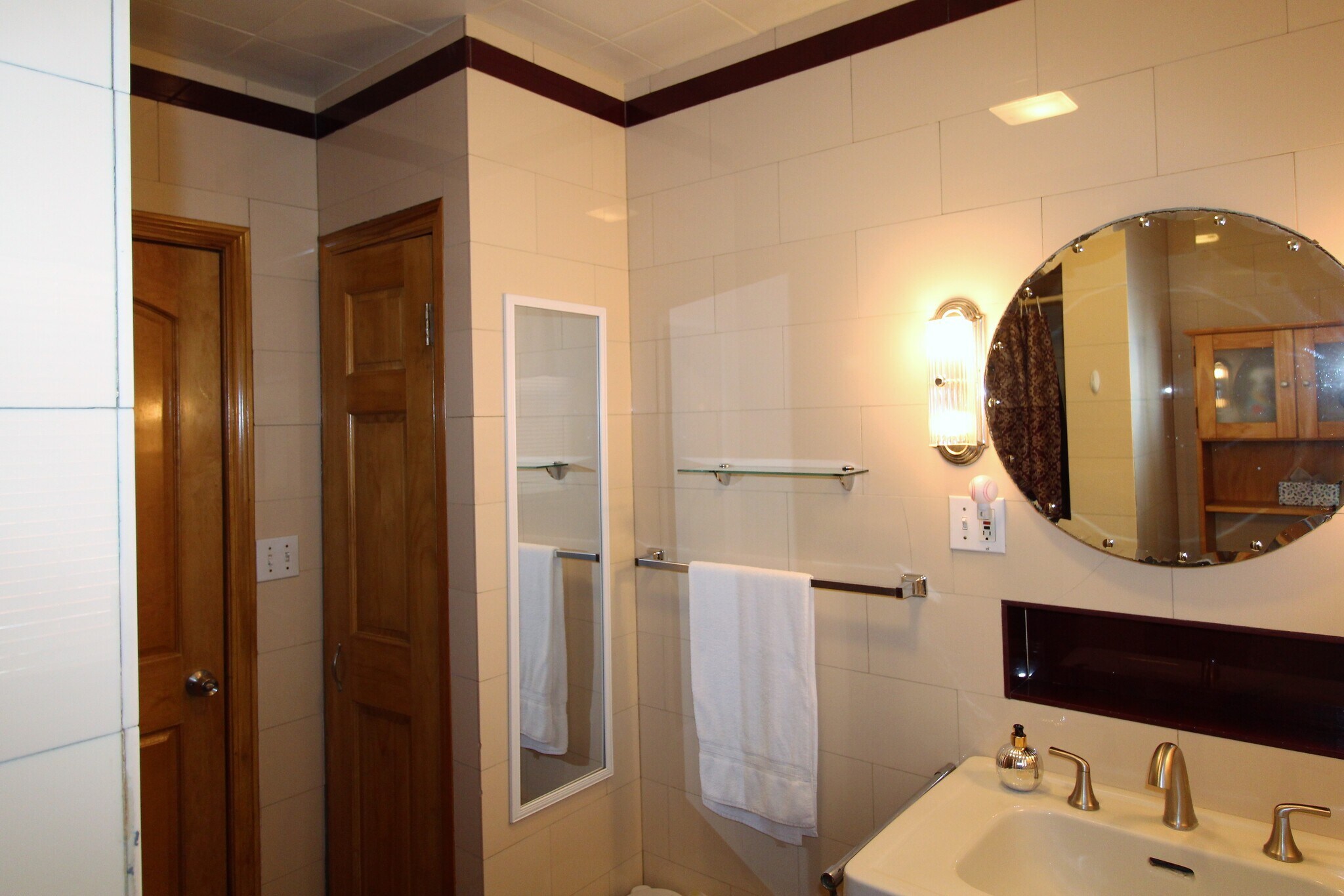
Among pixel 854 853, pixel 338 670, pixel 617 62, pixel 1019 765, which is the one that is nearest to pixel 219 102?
pixel 617 62

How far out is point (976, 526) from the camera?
65.2 inches

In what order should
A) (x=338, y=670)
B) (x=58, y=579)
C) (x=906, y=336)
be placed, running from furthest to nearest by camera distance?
1. (x=338, y=670)
2. (x=906, y=336)
3. (x=58, y=579)

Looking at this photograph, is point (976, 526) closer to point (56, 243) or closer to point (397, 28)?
point (56, 243)

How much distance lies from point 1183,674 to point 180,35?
2457mm

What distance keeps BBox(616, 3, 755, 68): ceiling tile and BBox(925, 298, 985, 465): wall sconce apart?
0.85 m

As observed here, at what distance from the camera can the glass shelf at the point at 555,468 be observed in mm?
1983

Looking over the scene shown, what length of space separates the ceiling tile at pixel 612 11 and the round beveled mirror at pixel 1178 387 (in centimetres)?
98

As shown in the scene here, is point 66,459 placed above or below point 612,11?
below

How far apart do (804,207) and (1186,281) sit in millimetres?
789

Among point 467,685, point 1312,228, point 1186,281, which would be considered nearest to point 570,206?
point 467,685

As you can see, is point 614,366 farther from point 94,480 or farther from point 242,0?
point 94,480

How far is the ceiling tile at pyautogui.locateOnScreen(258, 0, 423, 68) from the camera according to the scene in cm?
182

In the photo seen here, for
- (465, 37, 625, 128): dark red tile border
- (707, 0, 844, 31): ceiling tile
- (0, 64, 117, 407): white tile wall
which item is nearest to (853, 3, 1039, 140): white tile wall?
(707, 0, 844, 31): ceiling tile

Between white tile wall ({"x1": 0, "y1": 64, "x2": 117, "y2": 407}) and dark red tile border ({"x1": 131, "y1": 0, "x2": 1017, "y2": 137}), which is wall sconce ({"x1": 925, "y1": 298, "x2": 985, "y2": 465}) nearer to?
dark red tile border ({"x1": 131, "y1": 0, "x2": 1017, "y2": 137})
